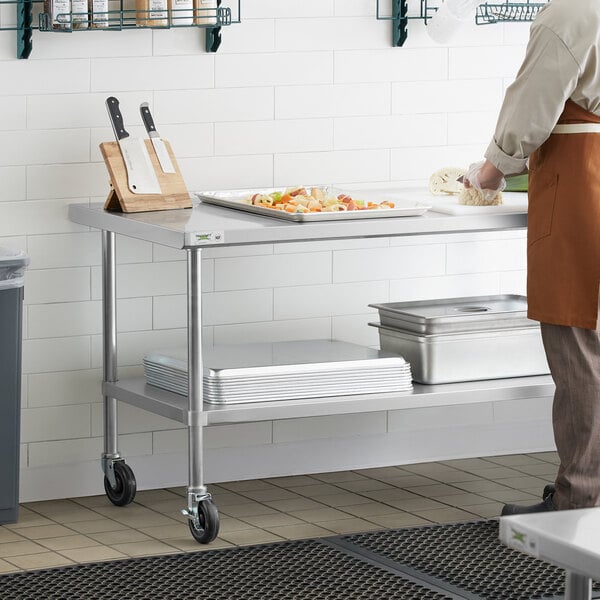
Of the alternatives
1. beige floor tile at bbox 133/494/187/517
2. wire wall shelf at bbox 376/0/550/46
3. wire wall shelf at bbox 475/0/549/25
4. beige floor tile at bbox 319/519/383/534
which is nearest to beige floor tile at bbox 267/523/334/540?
beige floor tile at bbox 319/519/383/534

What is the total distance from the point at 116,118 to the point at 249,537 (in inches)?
53.5

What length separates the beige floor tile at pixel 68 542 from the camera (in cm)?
411

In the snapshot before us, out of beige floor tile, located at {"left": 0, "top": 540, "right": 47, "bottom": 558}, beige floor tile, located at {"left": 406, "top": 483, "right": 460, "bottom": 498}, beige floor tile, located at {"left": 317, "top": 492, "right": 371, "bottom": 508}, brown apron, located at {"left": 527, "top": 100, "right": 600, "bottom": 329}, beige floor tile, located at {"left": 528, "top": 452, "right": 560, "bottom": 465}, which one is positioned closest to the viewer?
brown apron, located at {"left": 527, "top": 100, "right": 600, "bottom": 329}

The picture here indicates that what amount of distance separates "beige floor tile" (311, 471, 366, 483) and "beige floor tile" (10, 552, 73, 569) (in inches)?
47.0

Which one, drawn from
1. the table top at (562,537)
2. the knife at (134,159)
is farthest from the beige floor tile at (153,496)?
the table top at (562,537)

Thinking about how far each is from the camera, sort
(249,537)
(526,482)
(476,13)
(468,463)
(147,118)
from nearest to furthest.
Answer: (249,537)
(147,118)
(526,482)
(476,13)
(468,463)

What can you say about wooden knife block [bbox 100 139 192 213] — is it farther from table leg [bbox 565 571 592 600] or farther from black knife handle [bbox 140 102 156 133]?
table leg [bbox 565 571 592 600]

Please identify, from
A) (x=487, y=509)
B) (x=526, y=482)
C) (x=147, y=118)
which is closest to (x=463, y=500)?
(x=487, y=509)

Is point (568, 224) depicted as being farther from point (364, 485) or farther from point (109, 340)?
point (109, 340)

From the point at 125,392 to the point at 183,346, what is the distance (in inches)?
15.9

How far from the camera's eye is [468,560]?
395 cm

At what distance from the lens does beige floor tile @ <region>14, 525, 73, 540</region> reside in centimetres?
422

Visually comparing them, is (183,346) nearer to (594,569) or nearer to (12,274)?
(12,274)

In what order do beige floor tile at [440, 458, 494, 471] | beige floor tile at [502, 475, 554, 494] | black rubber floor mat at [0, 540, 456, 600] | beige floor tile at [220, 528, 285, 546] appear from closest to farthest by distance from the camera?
black rubber floor mat at [0, 540, 456, 600]
beige floor tile at [220, 528, 285, 546]
beige floor tile at [502, 475, 554, 494]
beige floor tile at [440, 458, 494, 471]
